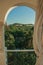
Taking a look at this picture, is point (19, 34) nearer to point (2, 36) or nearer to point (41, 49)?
point (2, 36)

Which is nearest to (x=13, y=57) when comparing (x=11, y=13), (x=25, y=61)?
(x=25, y=61)

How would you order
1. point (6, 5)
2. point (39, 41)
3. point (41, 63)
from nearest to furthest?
point (41, 63)
point (39, 41)
point (6, 5)

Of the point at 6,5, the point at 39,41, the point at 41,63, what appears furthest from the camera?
the point at 6,5

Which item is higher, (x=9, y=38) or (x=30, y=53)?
(x=9, y=38)

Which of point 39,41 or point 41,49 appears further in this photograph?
point 39,41
